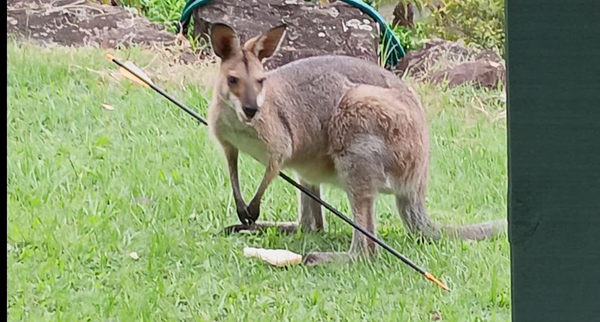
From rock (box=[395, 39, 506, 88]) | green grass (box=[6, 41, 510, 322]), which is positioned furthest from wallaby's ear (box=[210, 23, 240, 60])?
rock (box=[395, 39, 506, 88])

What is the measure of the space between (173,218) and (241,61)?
258 millimetres

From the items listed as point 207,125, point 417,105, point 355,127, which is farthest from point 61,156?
point 417,105

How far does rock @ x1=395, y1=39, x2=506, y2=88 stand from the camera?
137cm

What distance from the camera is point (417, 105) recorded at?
142 cm

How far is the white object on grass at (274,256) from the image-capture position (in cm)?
121

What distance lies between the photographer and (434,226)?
131cm

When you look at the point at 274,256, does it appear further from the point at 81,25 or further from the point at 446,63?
the point at 81,25

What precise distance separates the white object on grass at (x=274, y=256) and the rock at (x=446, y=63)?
393 millimetres

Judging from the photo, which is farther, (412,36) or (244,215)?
(412,36)

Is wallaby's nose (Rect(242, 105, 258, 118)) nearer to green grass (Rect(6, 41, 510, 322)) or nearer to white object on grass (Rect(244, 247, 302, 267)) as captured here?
green grass (Rect(6, 41, 510, 322))

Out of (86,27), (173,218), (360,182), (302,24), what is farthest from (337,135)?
(86,27)

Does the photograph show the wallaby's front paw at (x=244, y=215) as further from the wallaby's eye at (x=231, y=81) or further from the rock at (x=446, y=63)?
the rock at (x=446, y=63)

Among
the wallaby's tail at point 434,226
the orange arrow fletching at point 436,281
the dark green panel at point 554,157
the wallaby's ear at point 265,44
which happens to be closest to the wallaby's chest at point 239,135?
the wallaby's ear at point 265,44

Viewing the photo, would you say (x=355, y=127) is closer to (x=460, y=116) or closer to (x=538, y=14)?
(x=460, y=116)
